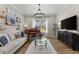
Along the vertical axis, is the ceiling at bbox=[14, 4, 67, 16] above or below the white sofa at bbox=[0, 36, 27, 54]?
above

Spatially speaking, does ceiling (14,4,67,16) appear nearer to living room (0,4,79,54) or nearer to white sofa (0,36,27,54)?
living room (0,4,79,54)

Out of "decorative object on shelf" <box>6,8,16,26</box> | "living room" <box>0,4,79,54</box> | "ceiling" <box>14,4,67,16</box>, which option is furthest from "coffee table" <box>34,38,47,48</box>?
"decorative object on shelf" <box>6,8,16,26</box>

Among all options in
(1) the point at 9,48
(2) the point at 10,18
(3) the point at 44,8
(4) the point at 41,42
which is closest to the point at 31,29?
(4) the point at 41,42

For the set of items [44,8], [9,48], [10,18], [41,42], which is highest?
[44,8]

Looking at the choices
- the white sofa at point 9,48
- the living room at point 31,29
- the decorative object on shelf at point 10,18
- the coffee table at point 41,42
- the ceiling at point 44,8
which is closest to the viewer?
the white sofa at point 9,48

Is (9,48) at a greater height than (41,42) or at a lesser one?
greater

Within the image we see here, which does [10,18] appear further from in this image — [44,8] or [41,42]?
[44,8]

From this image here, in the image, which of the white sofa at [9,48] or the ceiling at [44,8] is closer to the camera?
the white sofa at [9,48]

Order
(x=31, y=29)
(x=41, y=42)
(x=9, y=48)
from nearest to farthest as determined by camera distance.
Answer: (x=9, y=48) < (x=31, y=29) < (x=41, y=42)

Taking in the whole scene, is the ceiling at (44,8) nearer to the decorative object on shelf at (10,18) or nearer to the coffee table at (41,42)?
the decorative object on shelf at (10,18)

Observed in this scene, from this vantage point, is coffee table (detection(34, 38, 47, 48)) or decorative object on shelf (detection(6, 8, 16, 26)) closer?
decorative object on shelf (detection(6, 8, 16, 26))

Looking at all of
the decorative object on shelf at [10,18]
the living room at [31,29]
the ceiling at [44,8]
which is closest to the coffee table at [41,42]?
the living room at [31,29]

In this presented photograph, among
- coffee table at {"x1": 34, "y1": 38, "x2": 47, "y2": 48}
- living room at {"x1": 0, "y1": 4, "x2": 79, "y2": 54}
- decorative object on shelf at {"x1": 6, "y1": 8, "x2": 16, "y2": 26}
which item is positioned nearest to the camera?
living room at {"x1": 0, "y1": 4, "x2": 79, "y2": 54}
